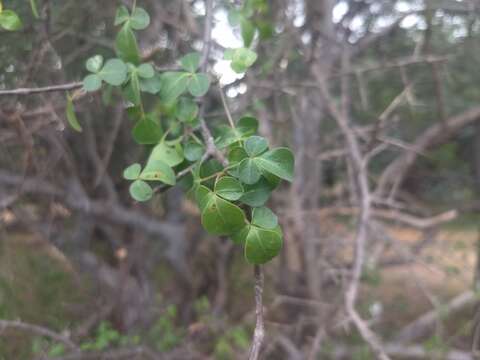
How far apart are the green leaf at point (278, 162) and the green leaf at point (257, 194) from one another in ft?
0.08

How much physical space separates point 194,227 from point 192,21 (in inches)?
62.0

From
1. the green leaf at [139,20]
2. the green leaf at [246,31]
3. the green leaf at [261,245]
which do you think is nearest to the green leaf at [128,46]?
the green leaf at [139,20]

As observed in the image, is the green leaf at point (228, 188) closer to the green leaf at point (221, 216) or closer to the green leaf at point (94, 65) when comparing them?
the green leaf at point (221, 216)

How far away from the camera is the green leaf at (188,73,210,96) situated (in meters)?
0.89

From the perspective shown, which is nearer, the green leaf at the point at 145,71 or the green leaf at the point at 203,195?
the green leaf at the point at 203,195

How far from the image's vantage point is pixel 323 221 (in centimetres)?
284

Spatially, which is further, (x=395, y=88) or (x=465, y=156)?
(x=465, y=156)

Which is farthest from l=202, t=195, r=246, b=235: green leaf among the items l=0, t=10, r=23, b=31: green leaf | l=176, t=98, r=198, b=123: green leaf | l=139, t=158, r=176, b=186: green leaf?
l=0, t=10, r=23, b=31: green leaf

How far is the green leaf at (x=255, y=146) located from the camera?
696 millimetres

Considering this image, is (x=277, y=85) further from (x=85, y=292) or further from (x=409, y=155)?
(x=85, y=292)

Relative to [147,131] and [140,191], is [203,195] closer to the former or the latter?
[140,191]

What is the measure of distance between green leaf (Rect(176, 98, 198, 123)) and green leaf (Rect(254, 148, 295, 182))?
10.0 inches

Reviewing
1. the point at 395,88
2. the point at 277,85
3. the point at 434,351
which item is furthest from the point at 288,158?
the point at 395,88

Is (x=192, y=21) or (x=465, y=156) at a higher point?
(x=192, y=21)
